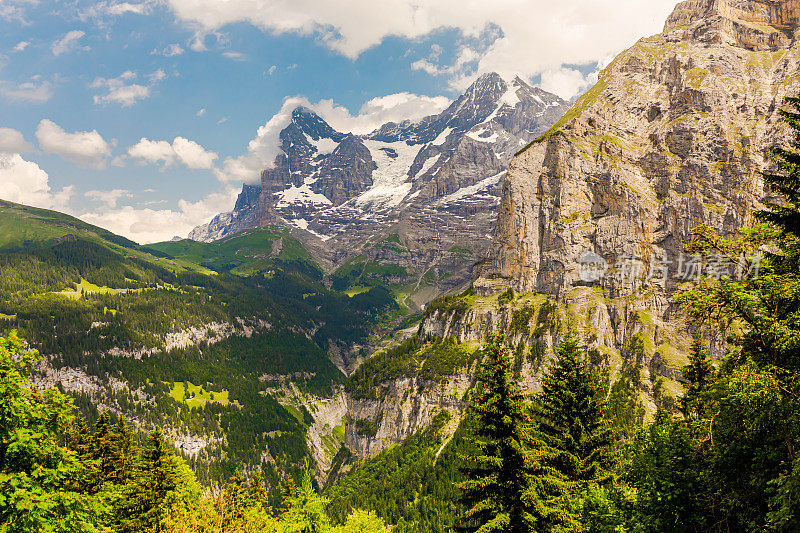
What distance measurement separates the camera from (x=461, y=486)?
2284 cm

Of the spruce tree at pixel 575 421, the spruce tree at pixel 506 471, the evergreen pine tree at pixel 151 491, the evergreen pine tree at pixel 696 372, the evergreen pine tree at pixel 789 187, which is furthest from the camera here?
the evergreen pine tree at pixel 151 491

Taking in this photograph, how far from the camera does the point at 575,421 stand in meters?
28.8

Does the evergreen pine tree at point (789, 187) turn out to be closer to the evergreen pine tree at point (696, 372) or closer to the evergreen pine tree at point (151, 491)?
the evergreen pine tree at point (696, 372)

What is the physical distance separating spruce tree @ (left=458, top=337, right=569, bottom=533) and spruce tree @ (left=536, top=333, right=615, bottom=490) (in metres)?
5.85

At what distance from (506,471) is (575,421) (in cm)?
874

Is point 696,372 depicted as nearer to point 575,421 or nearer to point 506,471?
point 575,421

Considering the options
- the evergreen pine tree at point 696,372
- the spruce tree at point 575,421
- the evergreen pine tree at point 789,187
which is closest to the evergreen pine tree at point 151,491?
the spruce tree at point 575,421

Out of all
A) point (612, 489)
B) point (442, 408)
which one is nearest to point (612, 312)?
point (442, 408)

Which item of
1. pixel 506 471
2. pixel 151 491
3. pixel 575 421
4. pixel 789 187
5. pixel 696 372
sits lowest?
pixel 151 491

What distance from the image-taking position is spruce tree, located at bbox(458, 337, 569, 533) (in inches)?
855

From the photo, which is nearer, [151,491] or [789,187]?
[789,187]

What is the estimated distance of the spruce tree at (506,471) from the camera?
21705 millimetres

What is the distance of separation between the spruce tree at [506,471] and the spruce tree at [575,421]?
5852mm

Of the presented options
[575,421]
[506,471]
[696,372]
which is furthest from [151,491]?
[696,372]
